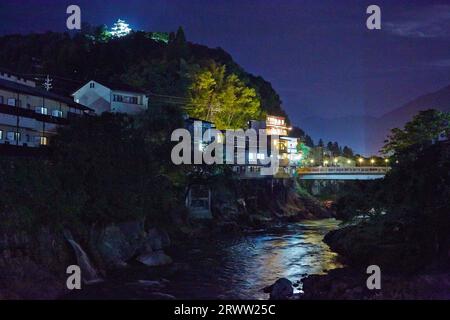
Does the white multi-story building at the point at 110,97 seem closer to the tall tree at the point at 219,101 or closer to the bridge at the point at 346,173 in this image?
the tall tree at the point at 219,101

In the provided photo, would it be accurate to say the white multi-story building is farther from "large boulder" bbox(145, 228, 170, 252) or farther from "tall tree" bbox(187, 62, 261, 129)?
"large boulder" bbox(145, 228, 170, 252)

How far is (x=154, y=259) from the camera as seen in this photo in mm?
29000

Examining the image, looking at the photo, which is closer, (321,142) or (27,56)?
(27,56)

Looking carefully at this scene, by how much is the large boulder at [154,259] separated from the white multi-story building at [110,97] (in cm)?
2683

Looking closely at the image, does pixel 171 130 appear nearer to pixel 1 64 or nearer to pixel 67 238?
pixel 67 238

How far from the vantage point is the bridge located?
175 feet

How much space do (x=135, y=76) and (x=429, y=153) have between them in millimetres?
51081

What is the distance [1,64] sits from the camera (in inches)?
3231

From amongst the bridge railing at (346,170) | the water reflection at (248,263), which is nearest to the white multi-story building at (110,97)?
the water reflection at (248,263)

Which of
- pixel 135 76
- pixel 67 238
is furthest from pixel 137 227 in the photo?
pixel 135 76

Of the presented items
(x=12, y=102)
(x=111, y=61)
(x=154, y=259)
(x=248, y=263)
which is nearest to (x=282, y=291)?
(x=248, y=263)

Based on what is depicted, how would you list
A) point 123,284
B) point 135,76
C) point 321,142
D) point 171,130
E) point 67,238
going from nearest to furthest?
point 123,284 → point 67,238 → point 171,130 → point 135,76 → point 321,142

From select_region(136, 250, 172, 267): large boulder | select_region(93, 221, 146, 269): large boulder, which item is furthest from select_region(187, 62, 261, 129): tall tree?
select_region(136, 250, 172, 267): large boulder
